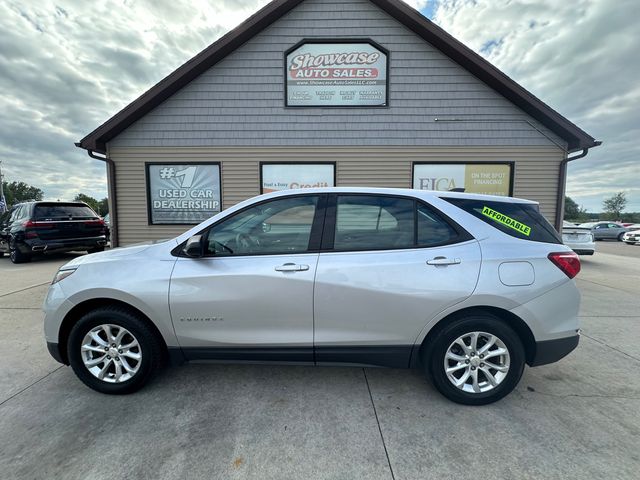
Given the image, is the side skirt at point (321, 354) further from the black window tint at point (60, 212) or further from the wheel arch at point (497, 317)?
the black window tint at point (60, 212)

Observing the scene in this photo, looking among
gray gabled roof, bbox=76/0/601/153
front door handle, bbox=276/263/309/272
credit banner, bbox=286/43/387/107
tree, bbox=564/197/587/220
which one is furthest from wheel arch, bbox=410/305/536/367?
tree, bbox=564/197/587/220

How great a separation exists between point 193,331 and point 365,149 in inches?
234

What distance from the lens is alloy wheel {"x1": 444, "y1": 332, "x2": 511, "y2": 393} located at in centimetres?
236

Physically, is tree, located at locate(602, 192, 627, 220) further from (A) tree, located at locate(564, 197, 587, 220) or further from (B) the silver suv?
(B) the silver suv

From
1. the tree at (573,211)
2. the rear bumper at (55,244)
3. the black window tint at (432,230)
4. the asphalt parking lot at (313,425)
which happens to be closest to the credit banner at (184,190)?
the rear bumper at (55,244)

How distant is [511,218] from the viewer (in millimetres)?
2449

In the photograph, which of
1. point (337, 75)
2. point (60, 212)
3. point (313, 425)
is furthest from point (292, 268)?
point (60, 212)

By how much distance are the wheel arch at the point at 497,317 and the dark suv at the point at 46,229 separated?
1020 cm

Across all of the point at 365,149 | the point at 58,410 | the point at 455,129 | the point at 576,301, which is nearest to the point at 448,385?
the point at 576,301

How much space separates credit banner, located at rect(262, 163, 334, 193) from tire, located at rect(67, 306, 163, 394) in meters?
5.16

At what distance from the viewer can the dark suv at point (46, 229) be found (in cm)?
835

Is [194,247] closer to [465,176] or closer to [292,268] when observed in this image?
[292,268]

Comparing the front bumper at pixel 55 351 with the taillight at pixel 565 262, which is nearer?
the taillight at pixel 565 262

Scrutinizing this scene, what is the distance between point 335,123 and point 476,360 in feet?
20.0
